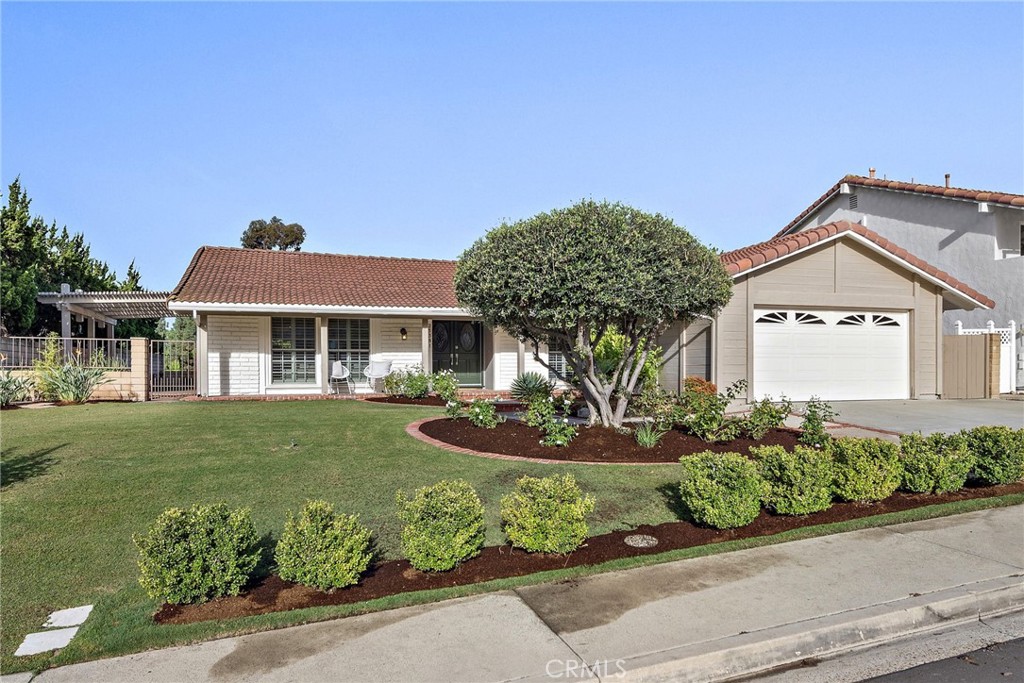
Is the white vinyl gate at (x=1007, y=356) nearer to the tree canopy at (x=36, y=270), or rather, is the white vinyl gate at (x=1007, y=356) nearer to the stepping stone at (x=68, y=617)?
the stepping stone at (x=68, y=617)

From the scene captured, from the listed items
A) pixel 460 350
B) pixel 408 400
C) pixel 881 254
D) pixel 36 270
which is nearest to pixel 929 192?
pixel 881 254

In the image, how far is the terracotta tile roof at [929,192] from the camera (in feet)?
58.7

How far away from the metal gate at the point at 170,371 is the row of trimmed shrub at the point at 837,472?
46.4 ft

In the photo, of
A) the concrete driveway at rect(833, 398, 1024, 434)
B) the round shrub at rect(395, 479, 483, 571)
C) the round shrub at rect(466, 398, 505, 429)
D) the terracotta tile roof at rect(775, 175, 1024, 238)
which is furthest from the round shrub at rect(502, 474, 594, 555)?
the terracotta tile roof at rect(775, 175, 1024, 238)

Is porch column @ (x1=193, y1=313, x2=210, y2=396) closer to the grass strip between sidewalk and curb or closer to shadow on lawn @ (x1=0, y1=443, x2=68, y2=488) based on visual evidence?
shadow on lawn @ (x1=0, y1=443, x2=68, y2=488)

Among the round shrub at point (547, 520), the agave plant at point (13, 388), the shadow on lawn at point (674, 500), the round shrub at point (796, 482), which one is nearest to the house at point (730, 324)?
the agave plant at point (13, 388)

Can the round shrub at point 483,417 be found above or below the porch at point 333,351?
below

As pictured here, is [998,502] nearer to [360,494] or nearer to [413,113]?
[360,494]

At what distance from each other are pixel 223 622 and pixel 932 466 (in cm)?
670

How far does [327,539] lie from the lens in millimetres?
4414

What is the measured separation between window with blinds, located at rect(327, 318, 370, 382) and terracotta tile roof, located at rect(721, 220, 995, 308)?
972cm

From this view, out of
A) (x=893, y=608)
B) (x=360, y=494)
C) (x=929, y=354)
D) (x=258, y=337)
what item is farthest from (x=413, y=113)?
(x=929, y=354)

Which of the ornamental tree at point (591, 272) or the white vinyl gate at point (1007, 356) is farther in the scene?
the white vinyl gate at point (1007, 356)

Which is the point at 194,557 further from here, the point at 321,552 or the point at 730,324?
the point at 730,324
